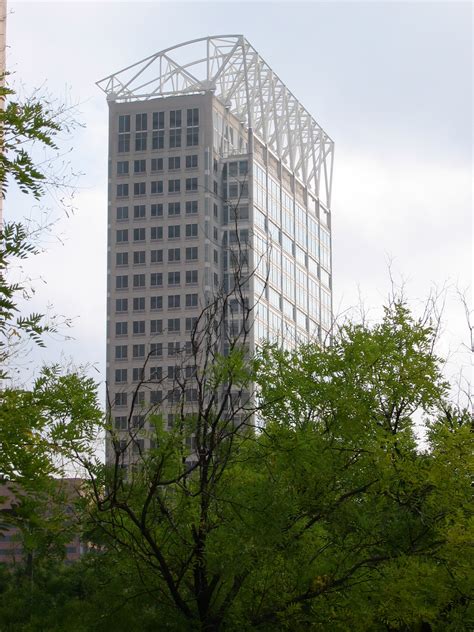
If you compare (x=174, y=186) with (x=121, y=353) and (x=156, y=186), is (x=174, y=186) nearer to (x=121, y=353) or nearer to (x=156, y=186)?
(x=156, y=186)

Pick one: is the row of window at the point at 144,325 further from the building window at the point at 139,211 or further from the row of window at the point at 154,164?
the row of window at the point at 154,164

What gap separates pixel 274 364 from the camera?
63.1ft

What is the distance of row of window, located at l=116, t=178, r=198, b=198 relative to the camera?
117 metres

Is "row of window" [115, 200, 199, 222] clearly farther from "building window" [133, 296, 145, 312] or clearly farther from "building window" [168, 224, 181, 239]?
"building window" [133, 296, 145, 312]

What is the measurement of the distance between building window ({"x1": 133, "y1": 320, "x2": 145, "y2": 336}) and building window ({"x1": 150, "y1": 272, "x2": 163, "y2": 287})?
416 centimetres

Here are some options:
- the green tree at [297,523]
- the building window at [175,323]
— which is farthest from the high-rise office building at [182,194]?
the green tree at [297,523]

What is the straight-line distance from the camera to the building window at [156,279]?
11731 centimetres

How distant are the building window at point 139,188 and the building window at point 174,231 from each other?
16.8ft

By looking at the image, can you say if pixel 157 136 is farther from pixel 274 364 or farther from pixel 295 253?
pixel 274 364

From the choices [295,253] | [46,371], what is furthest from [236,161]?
[46,371]

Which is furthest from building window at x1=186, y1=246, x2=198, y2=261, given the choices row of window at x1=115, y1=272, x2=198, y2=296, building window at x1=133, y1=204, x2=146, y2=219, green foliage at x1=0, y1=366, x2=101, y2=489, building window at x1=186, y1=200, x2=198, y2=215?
green foliage at x1=0, y1=366, x2=101, y2=489

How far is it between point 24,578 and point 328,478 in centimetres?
1771

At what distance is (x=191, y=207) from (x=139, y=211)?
6.00m

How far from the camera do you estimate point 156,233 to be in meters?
118
